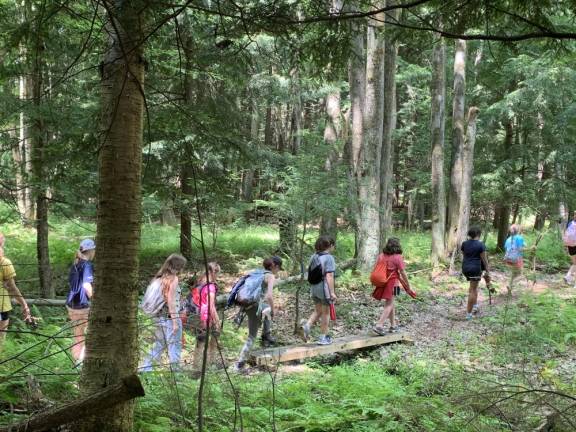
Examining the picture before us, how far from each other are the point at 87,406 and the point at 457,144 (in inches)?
649

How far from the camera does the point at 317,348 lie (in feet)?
26.2

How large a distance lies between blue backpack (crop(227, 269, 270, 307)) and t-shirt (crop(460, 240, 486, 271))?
16.3 feet

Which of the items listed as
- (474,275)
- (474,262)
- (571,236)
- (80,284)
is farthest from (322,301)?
(571,236)

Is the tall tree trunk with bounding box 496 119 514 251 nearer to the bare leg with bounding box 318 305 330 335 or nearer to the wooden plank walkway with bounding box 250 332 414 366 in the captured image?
the wooden plank walkway with bounding box 250 332 414 366

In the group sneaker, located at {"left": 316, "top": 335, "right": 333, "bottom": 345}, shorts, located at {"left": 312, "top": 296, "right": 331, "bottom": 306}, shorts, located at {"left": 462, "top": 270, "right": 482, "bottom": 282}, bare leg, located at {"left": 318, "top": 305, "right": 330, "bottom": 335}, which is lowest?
sneaker, located at {"left": 316, "top": 335, "right": 333, "bottom": 345}

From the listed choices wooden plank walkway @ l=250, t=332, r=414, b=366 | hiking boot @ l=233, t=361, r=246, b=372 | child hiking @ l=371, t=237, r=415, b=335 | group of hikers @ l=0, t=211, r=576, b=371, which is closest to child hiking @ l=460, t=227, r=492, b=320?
group of hikers @ l=0, t=211, r=576, b=371

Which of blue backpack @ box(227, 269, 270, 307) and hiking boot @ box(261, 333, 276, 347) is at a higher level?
blue backpack @ box(227, 269, 270, 307)

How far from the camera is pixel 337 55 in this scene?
183 inches

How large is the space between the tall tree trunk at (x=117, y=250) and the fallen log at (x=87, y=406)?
19.5 inches

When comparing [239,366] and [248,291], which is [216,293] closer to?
[248,291]

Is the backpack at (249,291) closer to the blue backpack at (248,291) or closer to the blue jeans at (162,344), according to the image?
the blue backpack at (248,291)

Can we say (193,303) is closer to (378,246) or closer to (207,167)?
(378,246)

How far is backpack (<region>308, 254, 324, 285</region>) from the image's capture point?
8346mm

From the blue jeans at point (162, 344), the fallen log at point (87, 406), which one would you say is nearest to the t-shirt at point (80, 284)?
the blue jeans at point (162, 344)
